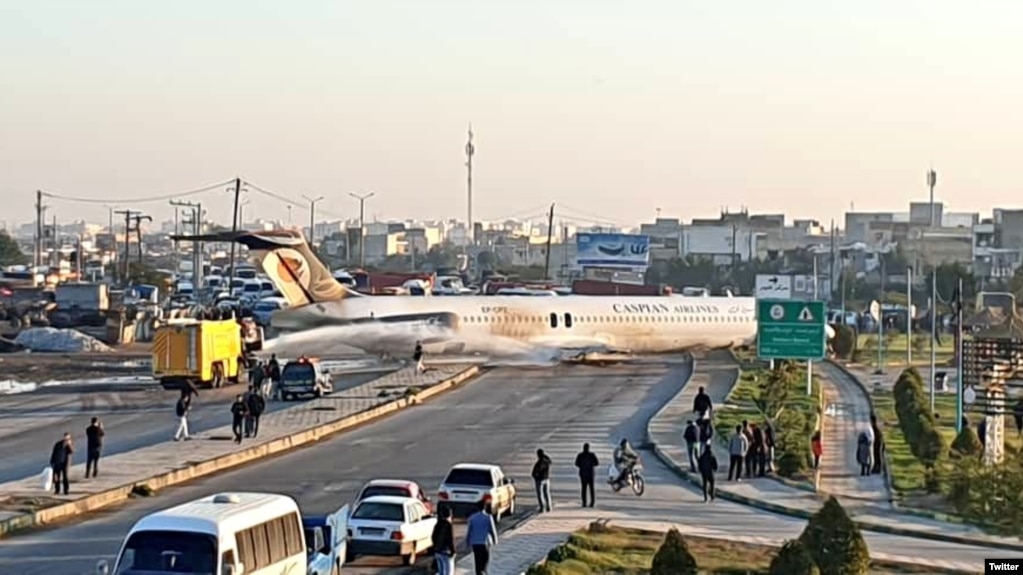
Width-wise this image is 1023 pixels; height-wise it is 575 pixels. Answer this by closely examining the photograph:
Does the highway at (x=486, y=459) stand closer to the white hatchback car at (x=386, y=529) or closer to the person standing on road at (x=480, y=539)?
the white hatchback car at (x=386, y=529)

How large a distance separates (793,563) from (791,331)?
26.7 meters

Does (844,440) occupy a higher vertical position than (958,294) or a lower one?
lower

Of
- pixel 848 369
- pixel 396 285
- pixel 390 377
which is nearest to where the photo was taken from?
pixel 390 377

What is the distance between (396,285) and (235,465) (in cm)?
9037

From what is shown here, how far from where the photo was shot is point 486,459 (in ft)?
125

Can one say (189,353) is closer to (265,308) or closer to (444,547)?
(444,547)

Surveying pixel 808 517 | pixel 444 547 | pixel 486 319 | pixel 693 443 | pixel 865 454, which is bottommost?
pixel 808 517

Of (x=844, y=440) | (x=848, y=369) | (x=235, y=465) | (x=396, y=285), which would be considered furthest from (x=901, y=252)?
(x=235, y=465)

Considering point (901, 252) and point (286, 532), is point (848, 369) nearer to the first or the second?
point (286, 532)

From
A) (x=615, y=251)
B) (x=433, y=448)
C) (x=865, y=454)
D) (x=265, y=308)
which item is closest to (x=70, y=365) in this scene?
(x=265, y=308)

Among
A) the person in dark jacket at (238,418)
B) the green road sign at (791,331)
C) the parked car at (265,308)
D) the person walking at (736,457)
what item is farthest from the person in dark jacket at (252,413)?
the parked car at (265,308)

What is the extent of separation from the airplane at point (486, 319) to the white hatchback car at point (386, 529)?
39.2 metres

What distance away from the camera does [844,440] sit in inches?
1762

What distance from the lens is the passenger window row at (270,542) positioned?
18312mm
